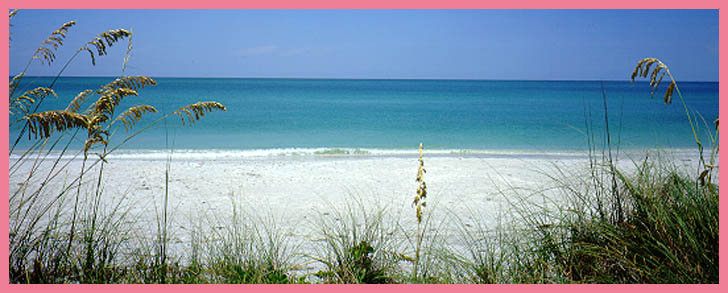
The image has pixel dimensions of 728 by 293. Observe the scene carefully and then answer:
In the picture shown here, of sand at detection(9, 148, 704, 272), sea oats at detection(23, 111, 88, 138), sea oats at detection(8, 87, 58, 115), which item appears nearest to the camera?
sea oats at detection(23, 111, 88, 138)

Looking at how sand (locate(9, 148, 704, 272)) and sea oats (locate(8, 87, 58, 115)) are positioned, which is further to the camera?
sand (locate(9, 148, 704, 272))

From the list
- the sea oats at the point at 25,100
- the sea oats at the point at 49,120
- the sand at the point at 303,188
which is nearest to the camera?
the sea oats at the point at 49,120

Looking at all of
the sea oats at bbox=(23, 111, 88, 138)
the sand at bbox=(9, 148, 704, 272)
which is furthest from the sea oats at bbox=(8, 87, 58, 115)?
the sand at bbox=(9, 148, 704, 272)

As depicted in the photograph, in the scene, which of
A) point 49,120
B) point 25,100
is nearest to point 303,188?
point 25,100

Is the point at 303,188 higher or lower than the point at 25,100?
lower

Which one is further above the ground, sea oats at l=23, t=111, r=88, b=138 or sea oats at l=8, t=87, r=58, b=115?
sea oats at l=8, t=87, r=58, b=115

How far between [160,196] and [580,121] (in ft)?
81.9

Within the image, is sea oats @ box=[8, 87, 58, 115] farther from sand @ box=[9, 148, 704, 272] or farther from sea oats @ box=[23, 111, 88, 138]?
sand @ box=[9, 148, 704, 272]

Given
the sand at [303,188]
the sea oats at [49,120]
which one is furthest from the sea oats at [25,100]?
the sand at [303,188]

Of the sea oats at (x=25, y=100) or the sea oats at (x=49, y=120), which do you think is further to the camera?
the sea oats at (x=25, y=100)

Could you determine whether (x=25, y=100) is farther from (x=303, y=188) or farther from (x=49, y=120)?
(x=303, y=188)

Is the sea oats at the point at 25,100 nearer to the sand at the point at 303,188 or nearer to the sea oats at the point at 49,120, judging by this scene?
the sea oats at the point at 49,120

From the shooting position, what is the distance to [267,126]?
2061 centimetres

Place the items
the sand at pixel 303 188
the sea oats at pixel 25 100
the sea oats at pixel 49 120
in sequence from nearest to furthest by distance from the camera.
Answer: the sea oats at pixel 49 120 → the sea oats at pixel 25 100 → the sand at pixel 303 188
